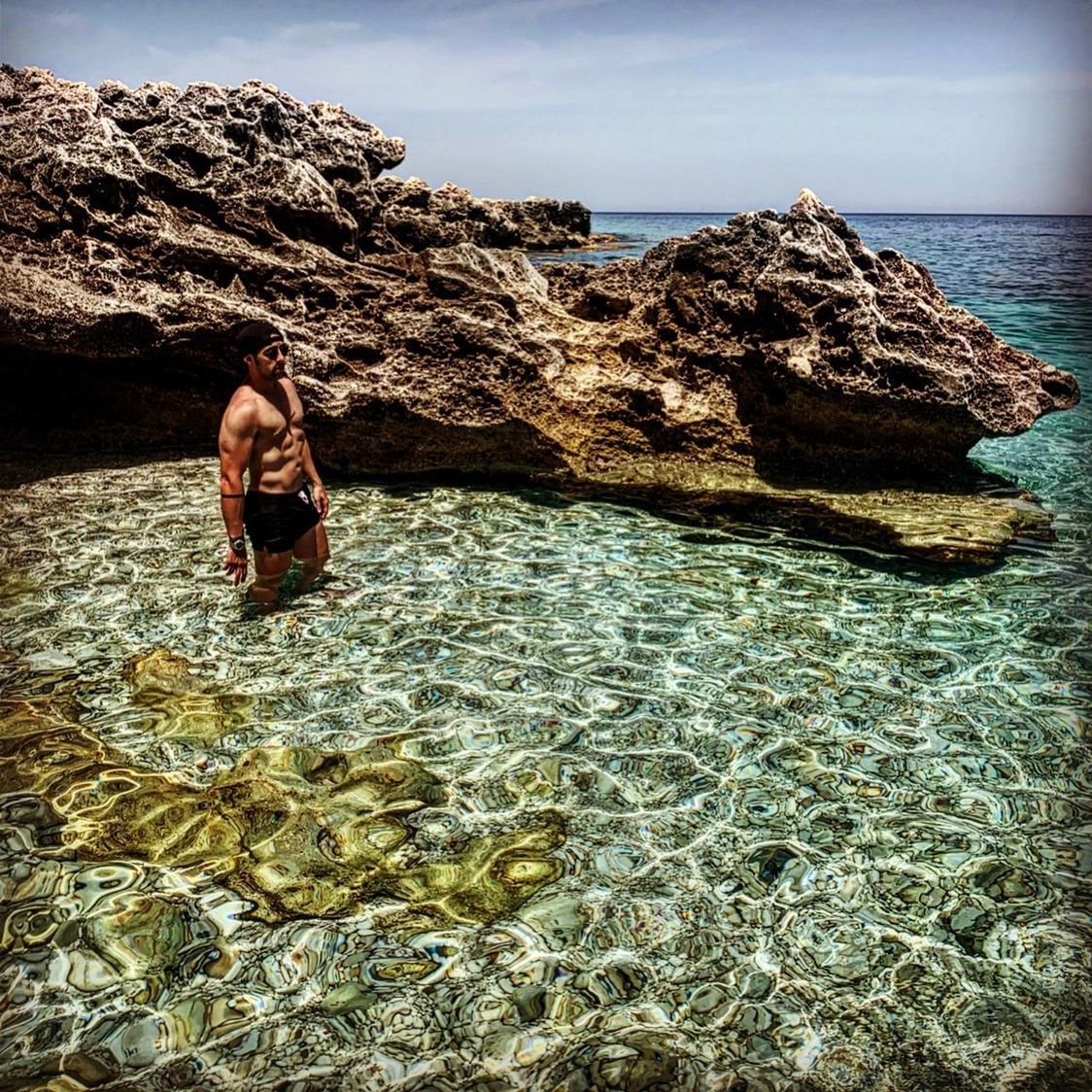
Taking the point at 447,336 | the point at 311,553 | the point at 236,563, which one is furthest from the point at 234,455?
the point at 447,336

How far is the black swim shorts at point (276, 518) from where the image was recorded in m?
5.68

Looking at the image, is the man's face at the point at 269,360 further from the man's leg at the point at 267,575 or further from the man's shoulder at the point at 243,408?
the man's leg at the point at 267,575

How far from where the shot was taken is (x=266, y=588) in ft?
19.3

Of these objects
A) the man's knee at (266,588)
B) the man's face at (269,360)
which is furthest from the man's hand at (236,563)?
the man's face at (269,360)

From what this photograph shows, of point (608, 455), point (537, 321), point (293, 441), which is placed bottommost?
point (608, 455)

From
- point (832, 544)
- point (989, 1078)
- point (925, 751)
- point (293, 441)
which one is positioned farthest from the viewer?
point (832, 544)

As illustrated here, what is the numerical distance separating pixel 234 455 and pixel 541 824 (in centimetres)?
311

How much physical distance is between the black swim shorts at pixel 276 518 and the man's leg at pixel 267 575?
5 centimetres

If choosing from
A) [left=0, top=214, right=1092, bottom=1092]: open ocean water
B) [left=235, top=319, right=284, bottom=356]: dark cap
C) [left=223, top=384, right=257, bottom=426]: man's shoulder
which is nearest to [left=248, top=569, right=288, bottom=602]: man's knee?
[left=0, top=214, right=1092, bottom=1092]: open ocean water

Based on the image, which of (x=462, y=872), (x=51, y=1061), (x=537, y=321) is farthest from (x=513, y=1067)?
(x=537, y=321)

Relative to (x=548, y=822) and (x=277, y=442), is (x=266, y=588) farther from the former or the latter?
(x=548, y=822)

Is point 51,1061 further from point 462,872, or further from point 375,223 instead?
point 375,223

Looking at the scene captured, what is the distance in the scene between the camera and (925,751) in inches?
169

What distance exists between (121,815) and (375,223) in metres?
7.95
